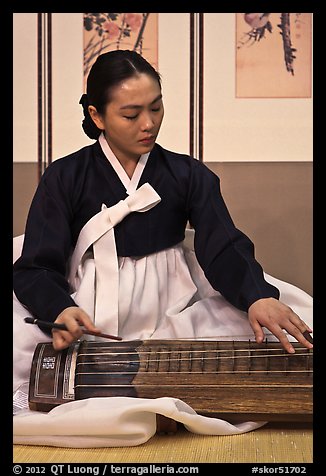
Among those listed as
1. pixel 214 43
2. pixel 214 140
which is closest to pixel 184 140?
pixel 214 140

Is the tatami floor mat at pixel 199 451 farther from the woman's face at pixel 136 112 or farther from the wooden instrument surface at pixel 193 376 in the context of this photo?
the woman's face at pixel 136 112

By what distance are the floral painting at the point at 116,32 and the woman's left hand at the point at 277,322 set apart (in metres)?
0.94

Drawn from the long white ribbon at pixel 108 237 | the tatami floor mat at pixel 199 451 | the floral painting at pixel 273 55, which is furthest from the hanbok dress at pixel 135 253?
the floral painting at pixel 273 55

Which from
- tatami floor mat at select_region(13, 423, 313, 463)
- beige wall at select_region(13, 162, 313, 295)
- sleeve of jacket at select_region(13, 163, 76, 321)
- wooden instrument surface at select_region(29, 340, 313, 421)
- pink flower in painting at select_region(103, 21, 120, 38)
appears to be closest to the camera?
tatami floor mat at select_region(13, 423, 313, 463)

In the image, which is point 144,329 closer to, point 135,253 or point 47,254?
point 135,253

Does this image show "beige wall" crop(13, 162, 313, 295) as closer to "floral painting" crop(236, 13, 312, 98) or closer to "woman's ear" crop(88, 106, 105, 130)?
"floral painting" crop(236, 13, 312, 98)

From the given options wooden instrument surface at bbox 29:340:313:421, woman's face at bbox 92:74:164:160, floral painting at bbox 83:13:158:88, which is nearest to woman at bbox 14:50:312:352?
woman's face at bbox 92:74:164:160

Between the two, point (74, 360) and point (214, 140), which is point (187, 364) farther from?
point (214, 140)

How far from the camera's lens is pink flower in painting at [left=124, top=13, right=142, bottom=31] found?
7.59 ft

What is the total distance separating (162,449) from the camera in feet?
5.16

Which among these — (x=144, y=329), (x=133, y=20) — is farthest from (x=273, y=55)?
(x=144, y=329)

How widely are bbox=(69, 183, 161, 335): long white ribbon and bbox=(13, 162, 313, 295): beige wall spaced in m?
0.70
